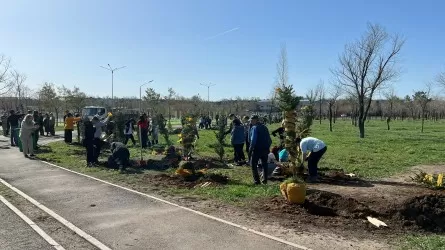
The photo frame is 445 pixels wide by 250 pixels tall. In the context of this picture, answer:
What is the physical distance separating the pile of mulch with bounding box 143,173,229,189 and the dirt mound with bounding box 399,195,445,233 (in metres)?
4.46

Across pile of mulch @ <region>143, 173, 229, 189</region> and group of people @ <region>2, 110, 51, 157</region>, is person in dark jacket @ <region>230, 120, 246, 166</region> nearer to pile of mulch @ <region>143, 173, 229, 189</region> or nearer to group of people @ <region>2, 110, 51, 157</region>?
pile of mulch @ <region>143, 173, 229, 189</region>

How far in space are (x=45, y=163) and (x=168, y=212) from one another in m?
9.01

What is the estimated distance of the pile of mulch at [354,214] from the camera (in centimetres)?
707

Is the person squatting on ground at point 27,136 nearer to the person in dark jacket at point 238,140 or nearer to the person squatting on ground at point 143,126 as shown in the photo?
the person squatting on ground at point 143,126

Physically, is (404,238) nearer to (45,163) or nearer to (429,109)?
(45,163)

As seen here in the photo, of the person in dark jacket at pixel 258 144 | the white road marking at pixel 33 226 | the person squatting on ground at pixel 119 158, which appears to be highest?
the person in dark jacket at pixel 258 144

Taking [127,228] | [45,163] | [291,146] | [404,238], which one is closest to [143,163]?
[45,163]

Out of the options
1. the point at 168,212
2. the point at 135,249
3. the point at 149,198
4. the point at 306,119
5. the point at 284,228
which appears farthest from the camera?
the point at 306,119

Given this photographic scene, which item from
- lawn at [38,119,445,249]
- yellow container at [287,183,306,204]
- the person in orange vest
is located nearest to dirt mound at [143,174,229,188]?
lawn at [38,119,445,249]

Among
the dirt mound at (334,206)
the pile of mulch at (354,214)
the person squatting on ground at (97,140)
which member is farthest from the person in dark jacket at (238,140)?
the dirt mound at (334,206)

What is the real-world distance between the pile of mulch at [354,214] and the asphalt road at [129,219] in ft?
4.03

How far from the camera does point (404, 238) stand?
6543mm

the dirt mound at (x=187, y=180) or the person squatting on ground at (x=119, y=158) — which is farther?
the person squatting on ground at (x=119, y=158)

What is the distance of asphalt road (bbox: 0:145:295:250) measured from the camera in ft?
20.7
